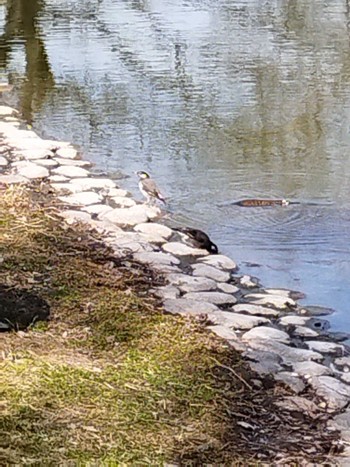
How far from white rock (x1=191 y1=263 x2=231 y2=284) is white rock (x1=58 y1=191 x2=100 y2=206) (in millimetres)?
1039

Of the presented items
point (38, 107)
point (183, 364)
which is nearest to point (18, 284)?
point (183, 364)

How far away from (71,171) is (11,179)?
1.51 ft

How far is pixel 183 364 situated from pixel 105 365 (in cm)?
28

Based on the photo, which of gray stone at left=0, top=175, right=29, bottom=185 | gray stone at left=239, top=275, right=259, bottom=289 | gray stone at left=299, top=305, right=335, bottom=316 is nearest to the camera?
gray stone at left=299, top=305, right=335, bottom=316

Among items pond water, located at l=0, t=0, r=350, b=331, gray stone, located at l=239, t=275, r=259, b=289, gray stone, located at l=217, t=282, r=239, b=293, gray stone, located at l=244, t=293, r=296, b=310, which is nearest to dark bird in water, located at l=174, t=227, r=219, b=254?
pond water, located at l=0, t=0, r=350, b=331

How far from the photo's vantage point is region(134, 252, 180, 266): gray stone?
4422 millimetres

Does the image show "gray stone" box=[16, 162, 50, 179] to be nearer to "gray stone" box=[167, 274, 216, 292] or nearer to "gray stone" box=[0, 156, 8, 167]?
"gray stone" box=[0, 156, 8, 167]

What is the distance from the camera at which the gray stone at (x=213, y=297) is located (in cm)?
400

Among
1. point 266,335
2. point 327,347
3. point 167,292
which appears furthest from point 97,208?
point 327,347

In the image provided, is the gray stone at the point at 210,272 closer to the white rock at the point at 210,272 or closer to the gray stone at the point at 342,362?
the white rock at the point at 210,272

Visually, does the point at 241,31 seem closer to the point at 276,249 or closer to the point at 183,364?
the point at 276,249

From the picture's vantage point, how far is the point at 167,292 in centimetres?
402

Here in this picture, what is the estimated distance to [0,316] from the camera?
3547 mm

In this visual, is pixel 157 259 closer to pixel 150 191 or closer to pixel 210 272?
pixel 210 272
